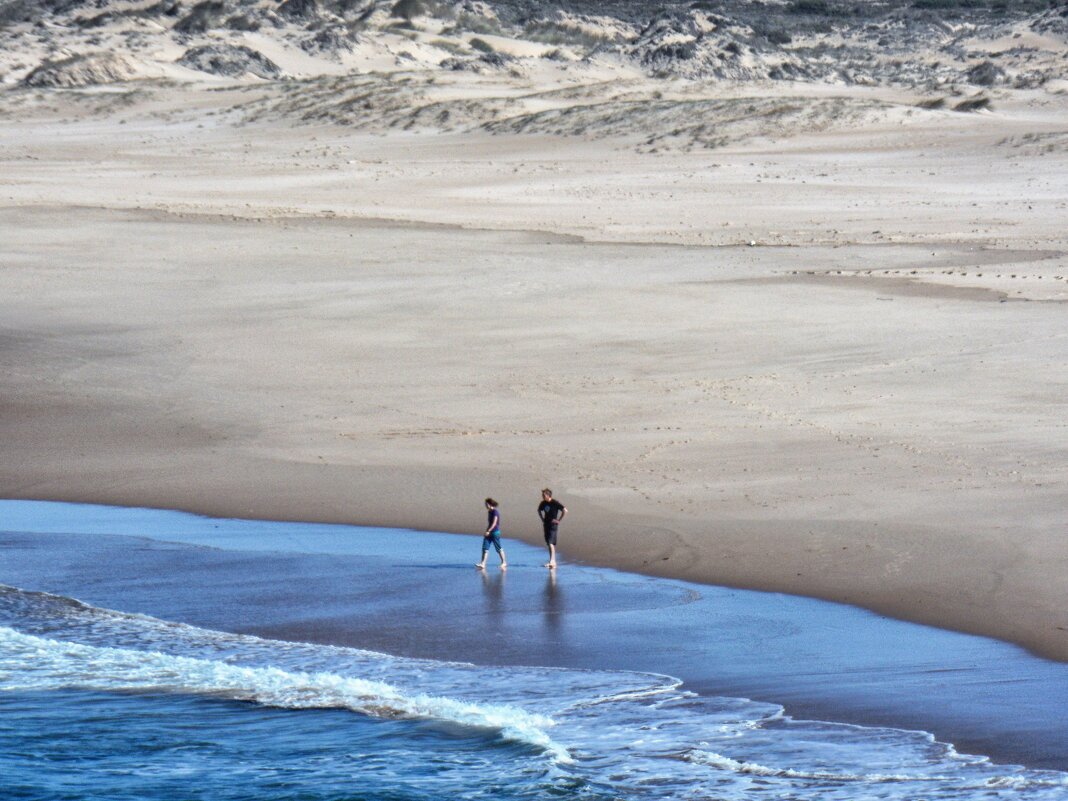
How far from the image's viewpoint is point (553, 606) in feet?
40.5

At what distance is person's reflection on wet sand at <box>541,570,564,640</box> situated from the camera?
11.8 m

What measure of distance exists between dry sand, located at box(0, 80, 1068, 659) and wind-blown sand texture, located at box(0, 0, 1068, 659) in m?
0.07

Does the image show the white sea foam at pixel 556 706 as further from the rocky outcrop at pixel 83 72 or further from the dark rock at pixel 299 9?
the dark rock at pixel 299 9

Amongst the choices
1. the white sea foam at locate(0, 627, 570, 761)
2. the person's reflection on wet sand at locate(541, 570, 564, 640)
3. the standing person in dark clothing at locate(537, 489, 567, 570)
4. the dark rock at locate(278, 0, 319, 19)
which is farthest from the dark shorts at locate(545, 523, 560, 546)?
the dark rock at locate(278, 0, 319, 19)

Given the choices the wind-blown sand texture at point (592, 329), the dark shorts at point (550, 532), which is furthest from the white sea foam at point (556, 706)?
the wind-blown sand texture at point (592, 329)

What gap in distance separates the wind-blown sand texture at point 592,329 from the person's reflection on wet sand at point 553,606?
757mm

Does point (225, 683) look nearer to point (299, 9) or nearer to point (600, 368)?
point (600, 368)

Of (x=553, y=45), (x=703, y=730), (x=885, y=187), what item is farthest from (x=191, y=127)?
(x=703, y=730)

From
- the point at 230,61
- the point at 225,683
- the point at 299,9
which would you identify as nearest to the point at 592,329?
the point at 225,683

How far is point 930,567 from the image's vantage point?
1276 centimetres

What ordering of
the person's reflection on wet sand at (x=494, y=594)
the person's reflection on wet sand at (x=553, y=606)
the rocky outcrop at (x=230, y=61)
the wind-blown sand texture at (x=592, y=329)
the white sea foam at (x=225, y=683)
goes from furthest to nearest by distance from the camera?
1. the rocky outcrop at (x=230, y=61)
2. the wind-blown sand texture at (x=592, y=329)
3. the person's reflection on wet sand at (x=494, y=594)
4. the person's reflection on wet sand at (x=553, y=606)
5. the white sea foam at (x=225, y=683)

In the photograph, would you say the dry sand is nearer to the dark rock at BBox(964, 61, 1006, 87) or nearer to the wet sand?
the wet sand

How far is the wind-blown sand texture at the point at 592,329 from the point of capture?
48.0 feet

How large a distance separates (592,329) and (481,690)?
12613 mm
